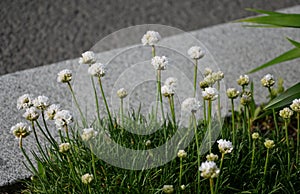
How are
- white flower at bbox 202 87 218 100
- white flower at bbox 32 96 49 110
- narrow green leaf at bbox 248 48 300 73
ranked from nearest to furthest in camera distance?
white flower at bbox 202 87 218 100 < white flower at bbox 32 96 49 110 < narrow green leaf at bbox 248 48 300 73

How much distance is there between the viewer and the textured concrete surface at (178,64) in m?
2.45

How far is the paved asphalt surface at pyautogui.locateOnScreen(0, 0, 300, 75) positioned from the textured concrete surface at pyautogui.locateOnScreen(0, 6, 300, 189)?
37 centimetres

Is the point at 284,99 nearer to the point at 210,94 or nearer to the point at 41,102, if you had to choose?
the point at 210,94

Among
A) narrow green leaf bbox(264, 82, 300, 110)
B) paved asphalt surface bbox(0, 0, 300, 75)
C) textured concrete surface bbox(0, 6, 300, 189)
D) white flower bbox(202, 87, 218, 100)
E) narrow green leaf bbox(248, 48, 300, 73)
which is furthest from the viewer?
paved asphalt surface bbox(0, 0, 300, 75)

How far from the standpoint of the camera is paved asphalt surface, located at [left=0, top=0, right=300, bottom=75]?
3270 millimetres

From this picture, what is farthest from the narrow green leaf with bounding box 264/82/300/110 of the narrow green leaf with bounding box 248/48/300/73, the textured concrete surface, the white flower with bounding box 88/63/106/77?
the white flower with bounding box 88/63/106/77

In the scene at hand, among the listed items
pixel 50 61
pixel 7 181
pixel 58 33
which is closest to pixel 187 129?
pixel 7 181

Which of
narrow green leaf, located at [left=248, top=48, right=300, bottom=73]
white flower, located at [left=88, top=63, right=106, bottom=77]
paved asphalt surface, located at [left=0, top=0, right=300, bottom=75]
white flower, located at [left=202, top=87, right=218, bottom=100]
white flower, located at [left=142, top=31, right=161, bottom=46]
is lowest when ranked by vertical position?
white flower, located at [left=202, top=87, right=218, bottom=100]

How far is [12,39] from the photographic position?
3.34 m

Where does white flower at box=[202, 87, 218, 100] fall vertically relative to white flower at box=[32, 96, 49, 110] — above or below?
above

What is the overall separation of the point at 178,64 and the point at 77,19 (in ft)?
3.41

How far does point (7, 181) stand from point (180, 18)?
199 centimetres

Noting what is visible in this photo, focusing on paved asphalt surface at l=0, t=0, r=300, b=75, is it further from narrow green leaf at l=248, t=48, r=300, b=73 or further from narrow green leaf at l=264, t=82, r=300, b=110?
narrow green leaf at l=264, t=82, r=300, b=110

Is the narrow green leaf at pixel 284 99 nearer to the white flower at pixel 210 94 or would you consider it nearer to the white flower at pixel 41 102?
the white flower at pixel 210 94
